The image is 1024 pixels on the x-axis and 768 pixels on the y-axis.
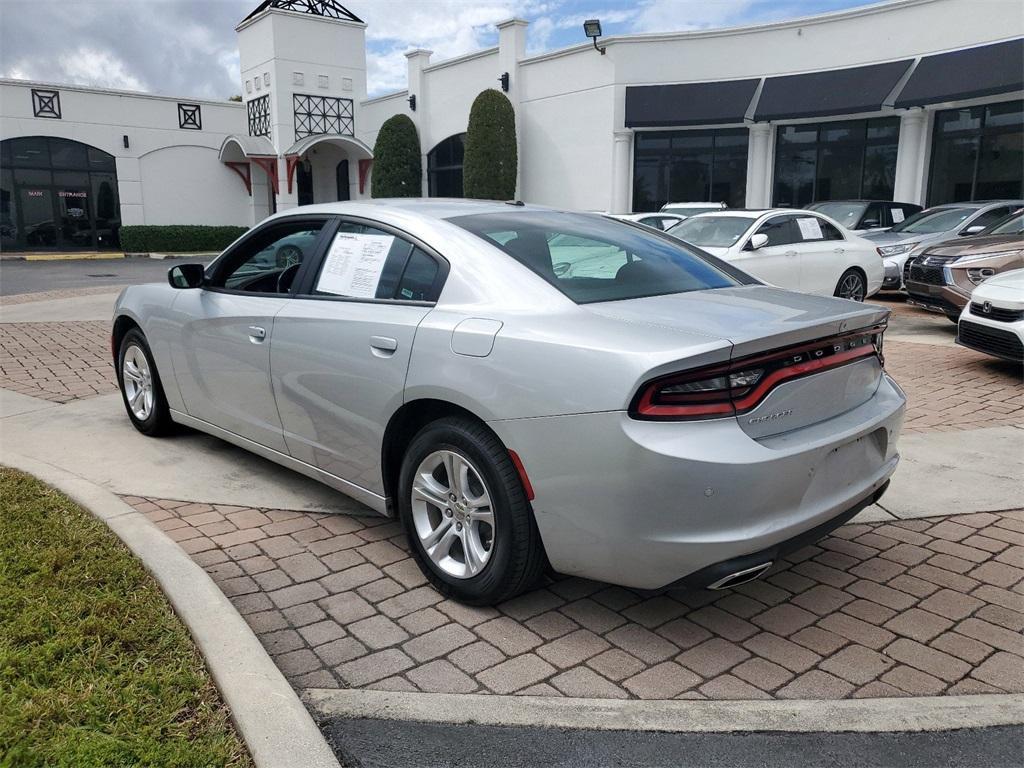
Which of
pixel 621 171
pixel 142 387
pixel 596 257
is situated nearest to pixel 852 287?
pixel 596 257

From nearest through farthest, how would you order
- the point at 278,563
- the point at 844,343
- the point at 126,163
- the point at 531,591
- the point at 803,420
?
the point at 803,420 < the point at 844,343 < the point at 531,591 < the point at 278,563 < the point at 126,163

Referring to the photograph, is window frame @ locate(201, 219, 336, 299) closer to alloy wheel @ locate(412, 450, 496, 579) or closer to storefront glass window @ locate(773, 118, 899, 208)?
alloy wheel @ locate(412, 450, 496, 579)

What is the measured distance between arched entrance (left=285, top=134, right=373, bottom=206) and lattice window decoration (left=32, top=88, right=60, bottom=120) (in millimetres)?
7786

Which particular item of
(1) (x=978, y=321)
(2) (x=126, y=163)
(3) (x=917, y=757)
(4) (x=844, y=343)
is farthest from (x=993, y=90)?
(2) (x=126, y=163)

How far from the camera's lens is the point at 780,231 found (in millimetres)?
11055

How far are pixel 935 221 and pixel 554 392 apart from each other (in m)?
13.5

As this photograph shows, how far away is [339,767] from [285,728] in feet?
0.71

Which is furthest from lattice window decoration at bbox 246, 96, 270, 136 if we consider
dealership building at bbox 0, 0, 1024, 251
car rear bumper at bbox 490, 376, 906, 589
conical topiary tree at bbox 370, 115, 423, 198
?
car rear bumper at bbox 490, 376, 906, 589

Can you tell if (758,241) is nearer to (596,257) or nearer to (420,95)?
(596,257)

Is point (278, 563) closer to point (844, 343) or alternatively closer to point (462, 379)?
point (462, 379)

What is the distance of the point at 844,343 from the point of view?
3.19 metres

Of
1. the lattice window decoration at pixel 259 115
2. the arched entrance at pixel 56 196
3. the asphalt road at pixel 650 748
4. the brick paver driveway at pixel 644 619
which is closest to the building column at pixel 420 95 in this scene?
the lattice window decoration at pixel 259 115

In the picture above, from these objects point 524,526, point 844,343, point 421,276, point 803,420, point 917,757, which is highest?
point 421,276

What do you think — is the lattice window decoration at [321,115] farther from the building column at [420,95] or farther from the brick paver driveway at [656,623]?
the brick paver driveway at [656,623]
